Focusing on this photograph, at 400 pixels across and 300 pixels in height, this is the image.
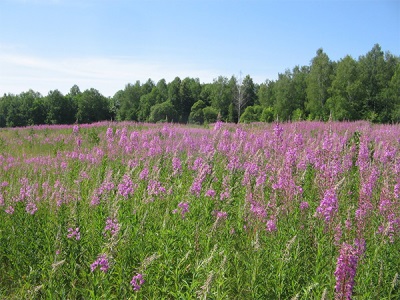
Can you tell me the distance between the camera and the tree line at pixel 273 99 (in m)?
48.8

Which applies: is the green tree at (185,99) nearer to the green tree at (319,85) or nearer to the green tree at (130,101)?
the green tree at (130,101)

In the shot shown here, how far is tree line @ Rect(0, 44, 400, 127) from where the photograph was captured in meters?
48.8

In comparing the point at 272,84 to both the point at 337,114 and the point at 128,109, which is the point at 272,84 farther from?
the point at 128,109

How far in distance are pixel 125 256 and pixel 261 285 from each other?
5.26ft

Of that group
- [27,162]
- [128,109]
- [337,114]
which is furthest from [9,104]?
[27,162]

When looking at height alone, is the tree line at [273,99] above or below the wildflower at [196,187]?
above

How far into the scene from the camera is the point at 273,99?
68.6 metres

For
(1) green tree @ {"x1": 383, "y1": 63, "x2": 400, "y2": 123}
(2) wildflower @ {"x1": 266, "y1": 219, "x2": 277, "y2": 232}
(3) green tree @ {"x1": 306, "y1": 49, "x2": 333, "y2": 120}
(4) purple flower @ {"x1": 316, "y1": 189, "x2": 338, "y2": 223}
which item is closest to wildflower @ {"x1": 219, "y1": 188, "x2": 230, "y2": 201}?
(2) wildflower @ {"x1": 266, "y1": 219, "x2": 277, "y2": 232}

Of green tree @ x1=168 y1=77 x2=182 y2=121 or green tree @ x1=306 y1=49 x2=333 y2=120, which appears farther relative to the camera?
green tree @ x1=168 y1=77 x2=182 y2=121

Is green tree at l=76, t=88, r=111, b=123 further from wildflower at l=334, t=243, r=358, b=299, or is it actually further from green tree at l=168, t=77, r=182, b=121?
Result: wildflower at l=334, t=243, r=358, b=299

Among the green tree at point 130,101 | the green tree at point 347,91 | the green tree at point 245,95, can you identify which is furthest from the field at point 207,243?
the green tree at point 130,101

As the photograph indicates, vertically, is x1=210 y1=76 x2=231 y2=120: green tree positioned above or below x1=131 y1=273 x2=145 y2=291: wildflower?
above

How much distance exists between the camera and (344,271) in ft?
7.49

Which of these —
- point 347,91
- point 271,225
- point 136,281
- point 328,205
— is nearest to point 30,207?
point 136,281
